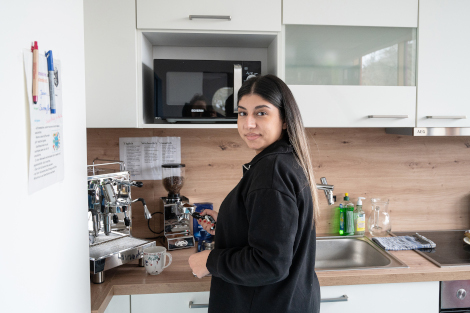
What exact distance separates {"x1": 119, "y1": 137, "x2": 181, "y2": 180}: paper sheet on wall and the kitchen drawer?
636 millimetres

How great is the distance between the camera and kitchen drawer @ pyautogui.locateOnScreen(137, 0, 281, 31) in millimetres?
1577

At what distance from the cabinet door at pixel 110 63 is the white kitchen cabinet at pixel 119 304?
718mm

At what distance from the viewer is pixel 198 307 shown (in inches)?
57.4

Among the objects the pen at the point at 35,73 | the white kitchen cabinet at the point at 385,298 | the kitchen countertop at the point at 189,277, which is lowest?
the white kitchen cabinet at the point at 385,298

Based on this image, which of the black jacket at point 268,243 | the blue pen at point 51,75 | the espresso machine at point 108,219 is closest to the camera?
the blue pen at point 51,75

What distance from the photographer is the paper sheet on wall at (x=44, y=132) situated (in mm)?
720

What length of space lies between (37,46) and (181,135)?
1278 mm

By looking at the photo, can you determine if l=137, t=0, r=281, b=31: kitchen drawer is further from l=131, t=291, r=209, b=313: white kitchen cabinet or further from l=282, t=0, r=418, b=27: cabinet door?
l=131, t=291, r=209, b=313: white kitchen cabinet

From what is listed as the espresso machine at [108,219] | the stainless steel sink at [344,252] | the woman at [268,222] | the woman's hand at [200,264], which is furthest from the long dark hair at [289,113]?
the stainless steel sink at [344,252]

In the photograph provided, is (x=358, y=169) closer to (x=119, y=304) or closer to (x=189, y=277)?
(x=189, y=277)

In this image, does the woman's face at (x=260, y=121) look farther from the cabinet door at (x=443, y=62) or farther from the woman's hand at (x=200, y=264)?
the cabinet door at (x=443, y=62)

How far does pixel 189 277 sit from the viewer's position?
1.50m

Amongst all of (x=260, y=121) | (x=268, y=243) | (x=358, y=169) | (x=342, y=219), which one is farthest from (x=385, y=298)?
(x=260, y=121)

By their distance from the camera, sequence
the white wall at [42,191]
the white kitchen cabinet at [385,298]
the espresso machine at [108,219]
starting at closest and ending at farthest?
the white wall at [42,191] < the espresso machine at [108,219] < the white kitchen cabinet at [385,298]
